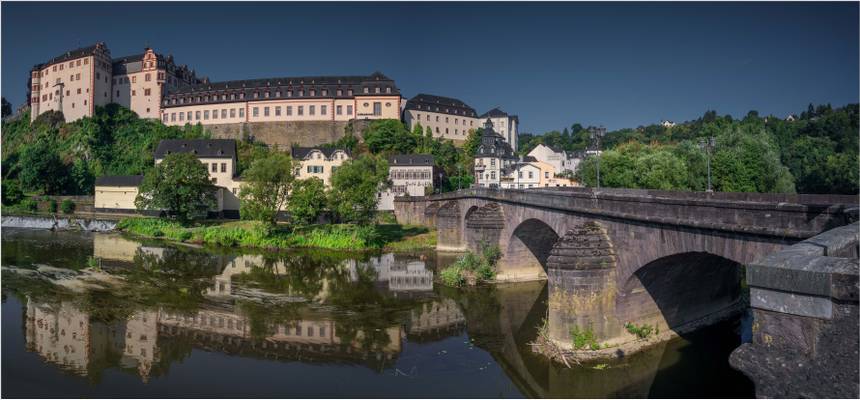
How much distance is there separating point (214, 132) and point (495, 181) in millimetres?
53466

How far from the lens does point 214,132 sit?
99062 millimetres

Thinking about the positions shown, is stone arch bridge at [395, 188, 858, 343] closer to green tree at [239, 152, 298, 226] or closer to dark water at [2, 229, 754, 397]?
dark water at [2, 229, 754, 397]

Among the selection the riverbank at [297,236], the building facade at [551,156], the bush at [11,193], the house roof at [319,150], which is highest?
the building facade at [551,156]

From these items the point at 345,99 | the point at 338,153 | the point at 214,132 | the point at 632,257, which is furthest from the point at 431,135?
the point at 632,257

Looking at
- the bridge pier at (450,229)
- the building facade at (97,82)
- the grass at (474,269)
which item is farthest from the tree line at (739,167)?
the building facade at (97,82)

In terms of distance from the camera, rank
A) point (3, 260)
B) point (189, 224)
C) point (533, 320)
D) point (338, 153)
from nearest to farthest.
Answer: point (533, 320)
point (3, 260)
point (189, 224)
point (338, 153)

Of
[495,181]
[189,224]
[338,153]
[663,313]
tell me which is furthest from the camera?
[495,181]

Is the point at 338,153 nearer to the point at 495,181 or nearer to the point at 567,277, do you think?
the point at 495,181

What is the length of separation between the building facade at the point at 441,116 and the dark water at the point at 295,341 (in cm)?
6565

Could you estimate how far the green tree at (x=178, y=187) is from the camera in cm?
5816

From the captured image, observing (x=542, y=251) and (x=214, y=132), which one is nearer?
(x=542, y=251)

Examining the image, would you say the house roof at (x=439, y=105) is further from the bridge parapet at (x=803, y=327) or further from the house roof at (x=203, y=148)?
the bridge parapet at (x=803, y=327)

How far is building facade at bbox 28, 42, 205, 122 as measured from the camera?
4011 inches

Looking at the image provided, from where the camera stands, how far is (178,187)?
58.9m
